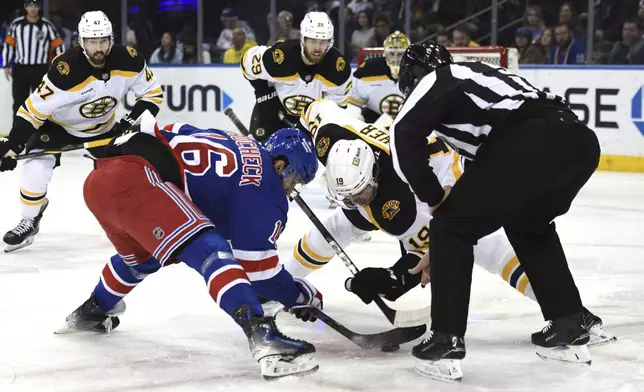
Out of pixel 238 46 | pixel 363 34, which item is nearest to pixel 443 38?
pixel 363 34

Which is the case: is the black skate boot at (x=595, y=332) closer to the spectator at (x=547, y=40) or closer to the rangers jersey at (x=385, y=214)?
the rangers jersey at (x=385, y=214)

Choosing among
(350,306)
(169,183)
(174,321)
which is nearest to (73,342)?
(174,321)

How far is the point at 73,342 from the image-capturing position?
315 centimetres

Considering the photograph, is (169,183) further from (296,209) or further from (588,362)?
(296,209)

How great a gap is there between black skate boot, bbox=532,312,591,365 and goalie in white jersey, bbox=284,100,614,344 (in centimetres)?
21

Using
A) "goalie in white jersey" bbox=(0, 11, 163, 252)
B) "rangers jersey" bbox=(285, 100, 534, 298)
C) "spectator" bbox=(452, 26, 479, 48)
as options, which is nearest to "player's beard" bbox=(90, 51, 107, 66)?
"goalie in white jersey" bbox=(0, 11, 163, 252)

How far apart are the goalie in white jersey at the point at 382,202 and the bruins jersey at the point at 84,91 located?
1821 mm

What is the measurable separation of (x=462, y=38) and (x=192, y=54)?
2523mm

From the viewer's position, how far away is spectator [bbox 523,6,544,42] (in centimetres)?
801

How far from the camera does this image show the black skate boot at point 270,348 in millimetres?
2617

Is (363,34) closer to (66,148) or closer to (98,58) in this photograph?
(98,58)

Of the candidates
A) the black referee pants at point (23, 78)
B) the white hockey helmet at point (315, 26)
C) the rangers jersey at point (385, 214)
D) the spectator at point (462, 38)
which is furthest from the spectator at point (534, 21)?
the rangers jersey at point (385, 214)

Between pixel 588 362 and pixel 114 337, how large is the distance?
4.69ft

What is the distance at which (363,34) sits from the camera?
28.8 ft
